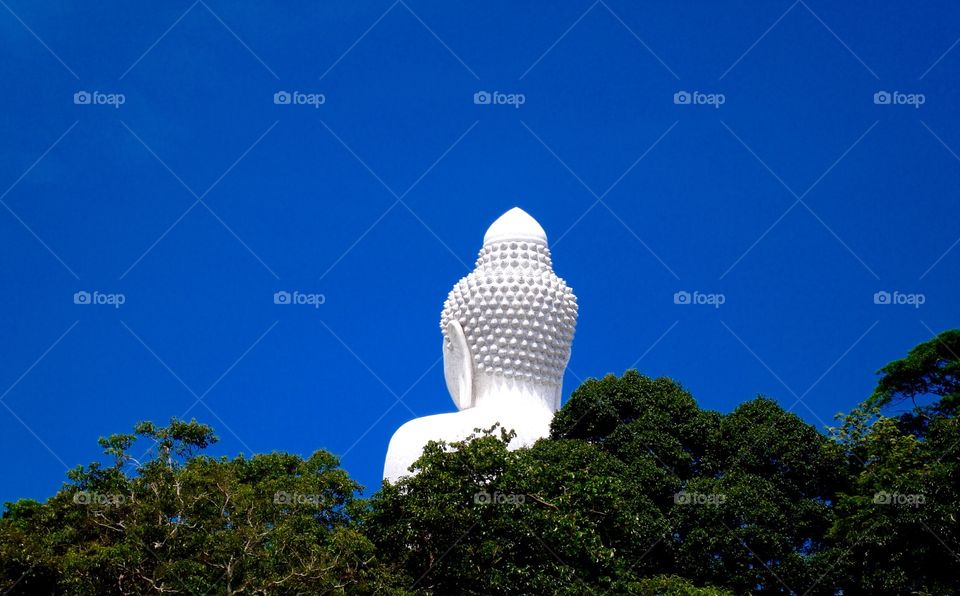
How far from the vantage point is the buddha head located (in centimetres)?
2619

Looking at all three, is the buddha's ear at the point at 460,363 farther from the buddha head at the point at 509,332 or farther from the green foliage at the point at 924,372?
the green foliage at the point at 924,372

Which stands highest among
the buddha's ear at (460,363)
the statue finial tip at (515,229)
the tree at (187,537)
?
the statue finial tip at (515,229)

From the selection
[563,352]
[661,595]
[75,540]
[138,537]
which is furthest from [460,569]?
[563,352]

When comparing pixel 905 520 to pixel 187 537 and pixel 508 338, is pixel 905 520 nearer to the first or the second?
pixel 508 338

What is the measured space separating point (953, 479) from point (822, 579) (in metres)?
2.89

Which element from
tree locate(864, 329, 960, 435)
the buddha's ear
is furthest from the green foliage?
the buddha's ear

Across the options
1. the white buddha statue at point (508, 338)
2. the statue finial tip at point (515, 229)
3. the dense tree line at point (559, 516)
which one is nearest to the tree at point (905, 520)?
the dense tree line at point (559, 516)

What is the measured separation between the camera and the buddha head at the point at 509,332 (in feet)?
85.9

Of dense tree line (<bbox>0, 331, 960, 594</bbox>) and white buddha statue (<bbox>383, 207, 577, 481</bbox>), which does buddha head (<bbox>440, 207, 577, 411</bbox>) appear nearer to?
white buddha statue (<bbox>383, 207, 577, 481</bbox>)

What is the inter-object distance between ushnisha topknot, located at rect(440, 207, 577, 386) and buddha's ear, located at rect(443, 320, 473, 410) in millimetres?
168

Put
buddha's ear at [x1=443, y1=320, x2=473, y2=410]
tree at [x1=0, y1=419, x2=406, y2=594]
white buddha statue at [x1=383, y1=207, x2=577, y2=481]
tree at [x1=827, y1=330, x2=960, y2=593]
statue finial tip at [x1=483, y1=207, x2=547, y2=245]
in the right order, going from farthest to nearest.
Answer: statue finial tip at [x1=483, y1=207, x2=547, y2=245] → buddha's ear at [x1=443, y1=320, x2=473, y2=410] → white buddha statue at [x1=383, y1=207, x2=577, y2=481] → tree at [x1=827, y1=330, x2=960, y2=593] → tree at [x1=0, y1=419, x2=406, y2=594]

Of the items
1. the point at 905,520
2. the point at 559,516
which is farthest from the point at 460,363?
the point at 905,520

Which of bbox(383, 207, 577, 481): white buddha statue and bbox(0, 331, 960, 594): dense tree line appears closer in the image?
bbox(0, 331, 960, 594): dense tree line

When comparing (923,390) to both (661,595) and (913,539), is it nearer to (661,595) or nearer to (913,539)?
(913,539)
